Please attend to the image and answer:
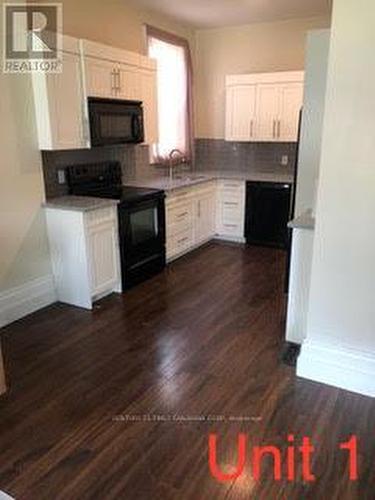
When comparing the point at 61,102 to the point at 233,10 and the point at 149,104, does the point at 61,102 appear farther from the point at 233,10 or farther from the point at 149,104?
the point at 233,10

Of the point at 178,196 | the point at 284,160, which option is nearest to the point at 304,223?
the point at 178,196

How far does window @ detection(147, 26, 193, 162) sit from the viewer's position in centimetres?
495

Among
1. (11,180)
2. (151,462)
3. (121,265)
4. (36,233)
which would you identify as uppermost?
(11,180)

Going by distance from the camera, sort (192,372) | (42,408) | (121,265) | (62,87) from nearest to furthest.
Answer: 1. (42,408)
2. (192,372)
3. (62,87)
4. (121,265)

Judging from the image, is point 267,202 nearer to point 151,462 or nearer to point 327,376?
point 327,376

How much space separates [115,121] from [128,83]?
16.6 inches

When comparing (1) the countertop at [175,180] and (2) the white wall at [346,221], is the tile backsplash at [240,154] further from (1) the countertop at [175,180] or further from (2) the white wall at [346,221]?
(2) the white wall at [346,221]

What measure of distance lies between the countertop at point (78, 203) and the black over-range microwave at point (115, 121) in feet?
1.69

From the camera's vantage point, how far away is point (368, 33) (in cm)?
198

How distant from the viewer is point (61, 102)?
3291mm

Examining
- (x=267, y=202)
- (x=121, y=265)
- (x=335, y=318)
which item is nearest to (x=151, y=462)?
(x=335, y=318)

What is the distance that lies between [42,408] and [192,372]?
92 cm

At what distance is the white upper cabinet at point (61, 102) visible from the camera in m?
3.19

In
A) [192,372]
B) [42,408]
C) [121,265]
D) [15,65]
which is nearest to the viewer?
[42,408]
